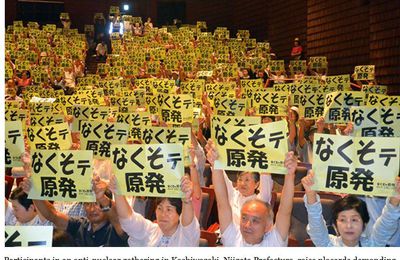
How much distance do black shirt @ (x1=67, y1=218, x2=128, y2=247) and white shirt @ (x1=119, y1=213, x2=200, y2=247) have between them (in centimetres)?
23

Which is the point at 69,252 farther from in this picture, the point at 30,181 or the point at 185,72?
the point at 185,72

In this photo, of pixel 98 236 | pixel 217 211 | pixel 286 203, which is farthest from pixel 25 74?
pixel 286 203

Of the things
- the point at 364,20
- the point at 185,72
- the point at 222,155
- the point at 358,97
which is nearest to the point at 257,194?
the point at 222,155

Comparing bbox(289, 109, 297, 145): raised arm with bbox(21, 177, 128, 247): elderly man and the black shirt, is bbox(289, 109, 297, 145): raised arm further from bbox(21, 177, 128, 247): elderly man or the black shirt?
the black shirt

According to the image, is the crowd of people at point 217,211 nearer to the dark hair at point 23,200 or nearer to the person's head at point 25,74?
the dark hair at point 23,200

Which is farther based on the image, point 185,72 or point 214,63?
point 214,63

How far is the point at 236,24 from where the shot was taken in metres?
28.8

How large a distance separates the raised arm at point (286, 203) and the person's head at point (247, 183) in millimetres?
1061

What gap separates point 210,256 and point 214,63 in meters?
14.7

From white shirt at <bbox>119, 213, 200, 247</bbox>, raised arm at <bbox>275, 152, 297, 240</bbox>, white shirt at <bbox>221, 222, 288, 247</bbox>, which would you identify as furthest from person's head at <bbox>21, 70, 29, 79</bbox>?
raised arm at <bbox>275, 152, 297, 240</bbox>

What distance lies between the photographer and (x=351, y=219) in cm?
509

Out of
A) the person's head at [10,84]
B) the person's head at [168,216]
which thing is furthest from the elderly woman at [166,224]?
the person's head at [10,84]

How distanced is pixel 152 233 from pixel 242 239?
689mm

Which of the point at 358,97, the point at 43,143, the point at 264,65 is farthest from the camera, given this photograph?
the point at 264,65
